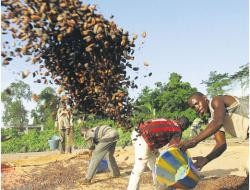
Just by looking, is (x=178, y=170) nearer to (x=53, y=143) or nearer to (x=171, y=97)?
(x=53, y=143)

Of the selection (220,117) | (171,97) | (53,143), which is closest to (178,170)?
(220,117)

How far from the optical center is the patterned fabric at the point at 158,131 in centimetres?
786

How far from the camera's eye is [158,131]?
25.8 feet

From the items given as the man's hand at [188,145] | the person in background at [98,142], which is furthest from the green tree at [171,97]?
the man's hand at [188,145]

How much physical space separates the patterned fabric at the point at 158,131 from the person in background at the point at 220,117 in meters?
1.11

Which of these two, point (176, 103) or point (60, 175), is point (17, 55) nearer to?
point (60, 175)

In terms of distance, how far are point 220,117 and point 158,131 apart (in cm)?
191

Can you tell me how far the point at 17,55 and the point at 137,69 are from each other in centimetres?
175

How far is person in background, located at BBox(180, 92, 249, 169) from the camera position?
19.9 feet

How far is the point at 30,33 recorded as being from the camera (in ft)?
20.6

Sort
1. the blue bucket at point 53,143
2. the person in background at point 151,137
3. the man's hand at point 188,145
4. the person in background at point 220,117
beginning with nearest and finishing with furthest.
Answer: the man's hand at point 188,145
the person in background at point 220,117
the person in background at point 151,137
the blue bucket at point 53,143

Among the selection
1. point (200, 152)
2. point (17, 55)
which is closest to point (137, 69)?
point (17, 55)

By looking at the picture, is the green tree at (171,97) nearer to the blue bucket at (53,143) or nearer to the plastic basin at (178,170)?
the blue bucket at (53,143)

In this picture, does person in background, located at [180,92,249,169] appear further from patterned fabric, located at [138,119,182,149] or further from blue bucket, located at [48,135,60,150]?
blue bucket, located at [48,135,60,150]
